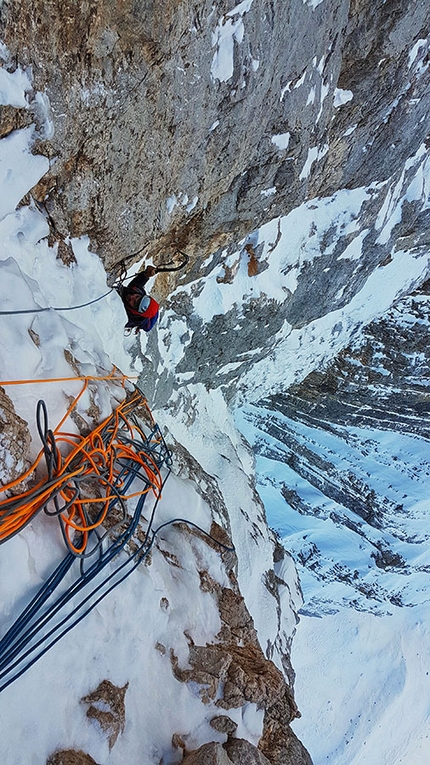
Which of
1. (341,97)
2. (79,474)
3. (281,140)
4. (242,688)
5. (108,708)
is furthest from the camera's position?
(341,97)

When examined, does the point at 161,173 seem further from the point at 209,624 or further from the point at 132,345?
the point at 209,624

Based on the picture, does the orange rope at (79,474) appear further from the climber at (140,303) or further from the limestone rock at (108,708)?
the climber at (140,303)

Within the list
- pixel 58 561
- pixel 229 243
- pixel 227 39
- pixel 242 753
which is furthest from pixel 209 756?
pixel 229 243

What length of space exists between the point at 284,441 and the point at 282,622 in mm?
4388

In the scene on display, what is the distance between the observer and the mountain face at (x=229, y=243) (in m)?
2.09

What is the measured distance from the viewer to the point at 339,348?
7.59 meters

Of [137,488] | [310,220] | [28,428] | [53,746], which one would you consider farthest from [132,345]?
[53,746]

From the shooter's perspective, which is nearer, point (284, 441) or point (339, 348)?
point (339, 348)

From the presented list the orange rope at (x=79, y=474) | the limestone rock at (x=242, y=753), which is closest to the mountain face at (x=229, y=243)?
the limestone rock at (x=242, y=753)

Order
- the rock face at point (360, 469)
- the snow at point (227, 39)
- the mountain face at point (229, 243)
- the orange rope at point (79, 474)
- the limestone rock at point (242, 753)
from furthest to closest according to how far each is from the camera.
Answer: the rock face at point (360, 469), the snow at point (227, 39), the mountain face at point (229, 243), the limestone rock at point (242, 753), the orange rope at point (79, 474)

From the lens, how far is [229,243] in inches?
168

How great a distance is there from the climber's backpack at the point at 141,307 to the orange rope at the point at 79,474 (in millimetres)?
755

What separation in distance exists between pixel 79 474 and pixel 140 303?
153cm

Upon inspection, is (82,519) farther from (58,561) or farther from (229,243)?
(229,243)
